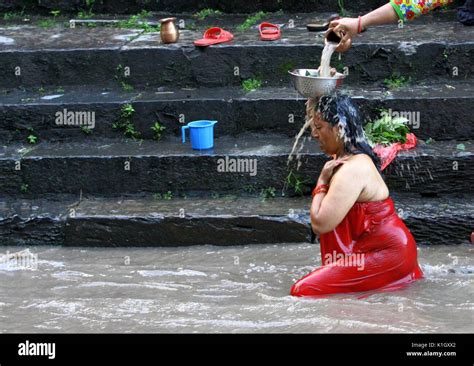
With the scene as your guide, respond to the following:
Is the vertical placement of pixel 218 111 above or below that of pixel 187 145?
above

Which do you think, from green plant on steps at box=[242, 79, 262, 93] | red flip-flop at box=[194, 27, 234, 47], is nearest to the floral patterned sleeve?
green plant on steps at box=[242, 79, 262, 93]

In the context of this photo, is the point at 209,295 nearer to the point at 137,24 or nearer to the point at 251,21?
the point at 251,21

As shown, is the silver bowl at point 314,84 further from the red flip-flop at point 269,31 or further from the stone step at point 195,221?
the red flip-flop at point 269,31

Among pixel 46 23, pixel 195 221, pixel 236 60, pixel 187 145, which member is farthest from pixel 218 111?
pixel 46 23

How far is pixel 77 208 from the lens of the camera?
6.84 meters

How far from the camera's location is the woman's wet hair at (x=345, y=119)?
18.0 feet

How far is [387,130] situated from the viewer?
688 cm

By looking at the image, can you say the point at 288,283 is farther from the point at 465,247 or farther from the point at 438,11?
the point at 438,11

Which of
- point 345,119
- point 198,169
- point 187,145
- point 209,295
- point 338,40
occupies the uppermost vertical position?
point 338,40

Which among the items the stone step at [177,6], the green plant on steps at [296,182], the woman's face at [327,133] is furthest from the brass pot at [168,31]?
the woman's face at [327,133]

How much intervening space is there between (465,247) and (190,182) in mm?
2134

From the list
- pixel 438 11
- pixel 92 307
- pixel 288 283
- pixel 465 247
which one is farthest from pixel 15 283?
pixel 438 11

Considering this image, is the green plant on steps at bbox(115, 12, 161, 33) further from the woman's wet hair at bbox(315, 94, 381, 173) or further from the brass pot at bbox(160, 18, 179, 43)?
the woman's wet hair at bbox(315, 94, 381, 173)

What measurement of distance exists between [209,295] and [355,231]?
1021 millimetres
